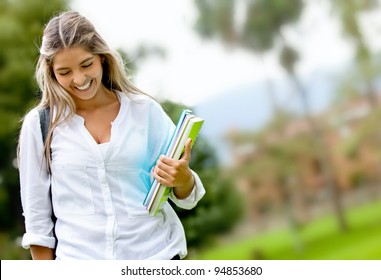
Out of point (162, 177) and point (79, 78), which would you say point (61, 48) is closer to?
point (79, 78)

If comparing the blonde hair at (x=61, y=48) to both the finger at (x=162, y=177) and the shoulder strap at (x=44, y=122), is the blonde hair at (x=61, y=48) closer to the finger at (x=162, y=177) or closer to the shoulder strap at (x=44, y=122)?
the shoulder strap at (x=44, y=122)

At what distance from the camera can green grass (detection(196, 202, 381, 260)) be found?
18.5ft

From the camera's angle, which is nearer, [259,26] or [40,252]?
[40,252]

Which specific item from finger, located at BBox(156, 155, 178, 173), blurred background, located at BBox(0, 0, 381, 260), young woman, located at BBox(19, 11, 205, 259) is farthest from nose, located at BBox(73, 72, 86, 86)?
blurred background, located at BBox(0, 0, 381, 260)

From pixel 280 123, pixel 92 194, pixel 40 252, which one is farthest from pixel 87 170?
pixel 280 123

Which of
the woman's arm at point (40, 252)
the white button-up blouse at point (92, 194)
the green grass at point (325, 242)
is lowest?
the woman's arm at point (40, 252)

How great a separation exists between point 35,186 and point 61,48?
19 centimetres

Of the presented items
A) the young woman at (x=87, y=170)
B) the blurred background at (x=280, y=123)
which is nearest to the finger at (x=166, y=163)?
the young woman at (x=87, y=170)

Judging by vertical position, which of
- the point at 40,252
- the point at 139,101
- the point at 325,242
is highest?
the point at 325,242

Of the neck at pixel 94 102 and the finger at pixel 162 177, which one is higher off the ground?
the neck at pixel 94 102

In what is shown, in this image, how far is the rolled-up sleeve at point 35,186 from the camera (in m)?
0.89

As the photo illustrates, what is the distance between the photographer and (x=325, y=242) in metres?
5.80

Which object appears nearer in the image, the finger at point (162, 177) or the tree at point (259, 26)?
the finger at point (162, 177)
